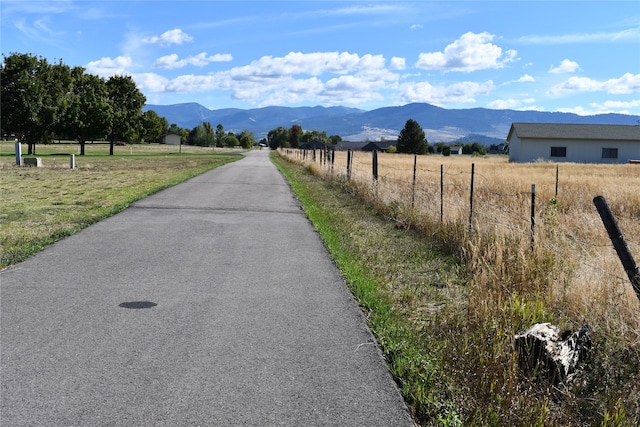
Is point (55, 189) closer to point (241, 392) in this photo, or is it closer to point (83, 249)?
point (83, 249)

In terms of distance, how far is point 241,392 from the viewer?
13.4ft

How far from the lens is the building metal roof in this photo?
203 ft

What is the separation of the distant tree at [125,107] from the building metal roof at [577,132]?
46.4 m

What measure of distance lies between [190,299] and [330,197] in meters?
12.7

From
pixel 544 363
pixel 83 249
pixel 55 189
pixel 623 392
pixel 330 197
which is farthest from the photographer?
pixel 55 189

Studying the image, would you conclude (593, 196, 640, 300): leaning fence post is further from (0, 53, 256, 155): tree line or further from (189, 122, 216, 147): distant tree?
(189, 122, 216, 147): distant tree

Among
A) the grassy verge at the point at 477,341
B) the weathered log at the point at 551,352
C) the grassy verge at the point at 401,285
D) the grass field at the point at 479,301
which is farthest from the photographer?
the weathered log at the point at 551,352

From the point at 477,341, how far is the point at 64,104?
67.3 meters

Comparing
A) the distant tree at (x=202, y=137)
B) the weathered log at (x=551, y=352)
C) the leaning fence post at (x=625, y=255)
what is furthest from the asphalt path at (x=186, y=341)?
the distant tree at (x=202, y=137)

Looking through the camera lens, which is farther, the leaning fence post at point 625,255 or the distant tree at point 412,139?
the distant tree at point 412,139

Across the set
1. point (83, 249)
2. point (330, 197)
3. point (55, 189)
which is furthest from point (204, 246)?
point (55, 189)

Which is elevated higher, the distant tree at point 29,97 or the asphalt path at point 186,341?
the distant tree at point 29,97

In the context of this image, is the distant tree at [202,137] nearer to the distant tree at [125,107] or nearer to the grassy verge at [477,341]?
the distant tree at [125,107]

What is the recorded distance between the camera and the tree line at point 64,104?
58.0 meters
